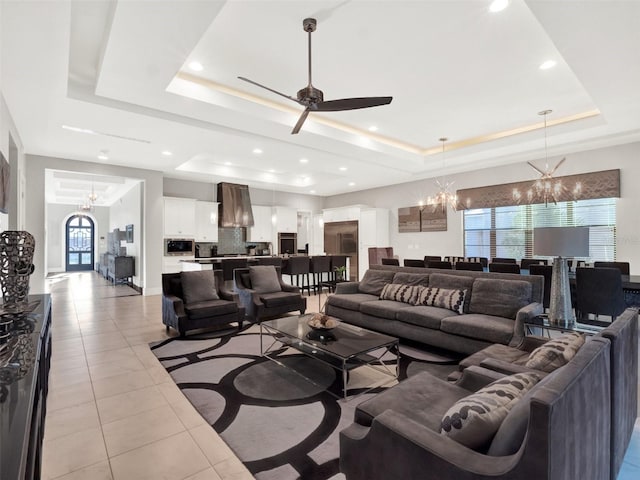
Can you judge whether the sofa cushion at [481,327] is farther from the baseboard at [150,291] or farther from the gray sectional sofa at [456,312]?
the baseboard at [150,291]

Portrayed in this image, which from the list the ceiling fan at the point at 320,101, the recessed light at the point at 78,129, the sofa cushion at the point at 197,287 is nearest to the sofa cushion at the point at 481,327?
the ceiling fan at the point at 320,101

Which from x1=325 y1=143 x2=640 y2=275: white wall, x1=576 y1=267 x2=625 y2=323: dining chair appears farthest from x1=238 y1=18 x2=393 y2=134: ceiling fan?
x1=325 y1=143 x2=640 y2=275: white wall

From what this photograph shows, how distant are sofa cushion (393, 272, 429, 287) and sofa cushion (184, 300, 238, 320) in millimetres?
2350

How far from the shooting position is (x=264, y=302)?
4961 millimetres

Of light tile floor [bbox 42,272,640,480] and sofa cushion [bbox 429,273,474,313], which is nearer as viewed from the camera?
light tile floor [bbox 42,272,640,480]

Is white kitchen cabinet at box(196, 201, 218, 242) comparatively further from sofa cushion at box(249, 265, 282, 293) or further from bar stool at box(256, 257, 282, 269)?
sofa cushion at box(249, 265, 282, 293)

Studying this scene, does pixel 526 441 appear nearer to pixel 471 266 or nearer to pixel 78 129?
pixel 471 266

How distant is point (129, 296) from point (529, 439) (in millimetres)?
8257

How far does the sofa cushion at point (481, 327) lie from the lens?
10.1 feet

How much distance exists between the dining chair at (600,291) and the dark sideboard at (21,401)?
192 inches

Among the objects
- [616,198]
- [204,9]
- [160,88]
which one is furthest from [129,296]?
[616,198]

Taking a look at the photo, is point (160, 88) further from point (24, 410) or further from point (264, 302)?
point (24, 410)

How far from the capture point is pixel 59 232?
13.6 meters

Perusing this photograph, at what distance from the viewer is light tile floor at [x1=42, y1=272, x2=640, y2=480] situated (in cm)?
189
